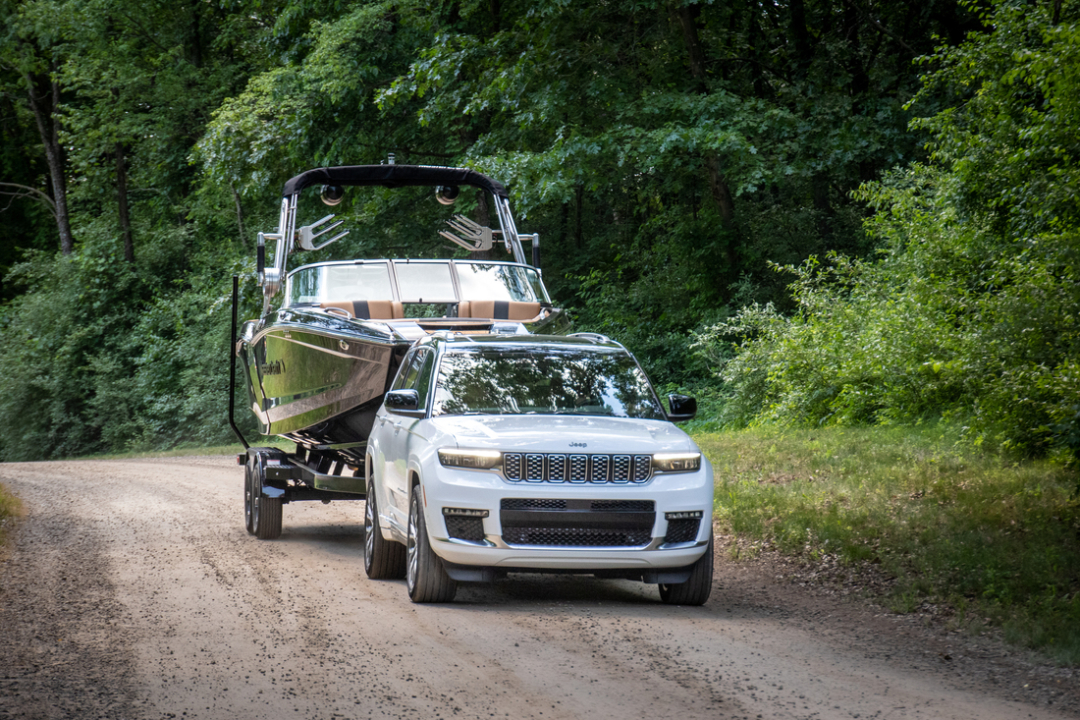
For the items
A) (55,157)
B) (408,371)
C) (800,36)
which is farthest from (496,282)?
(55,157)

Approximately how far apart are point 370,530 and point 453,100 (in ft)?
54.1

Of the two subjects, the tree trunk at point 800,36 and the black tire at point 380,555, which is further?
the tree trunk at point 800,36

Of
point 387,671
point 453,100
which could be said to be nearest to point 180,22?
point 453,100

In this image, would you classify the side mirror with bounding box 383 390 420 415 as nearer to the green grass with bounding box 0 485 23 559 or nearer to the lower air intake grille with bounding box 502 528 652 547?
the lower air intake grille with bounding box 502 528 652 547

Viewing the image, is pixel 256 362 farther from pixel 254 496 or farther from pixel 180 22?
pixel 180 22

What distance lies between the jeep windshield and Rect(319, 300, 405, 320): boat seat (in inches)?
115

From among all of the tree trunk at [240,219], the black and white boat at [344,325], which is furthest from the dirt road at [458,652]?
the tree trunk at [240,219]

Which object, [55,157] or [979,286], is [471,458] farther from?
[55,157]

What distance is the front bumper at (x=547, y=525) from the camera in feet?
25.6

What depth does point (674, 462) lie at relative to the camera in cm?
A: 809

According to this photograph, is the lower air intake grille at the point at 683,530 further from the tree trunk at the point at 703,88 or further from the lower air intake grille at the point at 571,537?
the tree trunk at the point at 703,88

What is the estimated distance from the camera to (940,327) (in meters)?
14.2

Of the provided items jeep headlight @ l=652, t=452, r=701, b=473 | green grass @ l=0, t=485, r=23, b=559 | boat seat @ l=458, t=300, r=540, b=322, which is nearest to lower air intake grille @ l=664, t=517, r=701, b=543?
jeep headlight @ l=652, t=452, r=701, b=473

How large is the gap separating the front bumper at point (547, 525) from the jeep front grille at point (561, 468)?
0.05m
